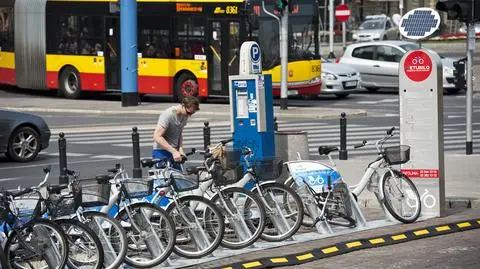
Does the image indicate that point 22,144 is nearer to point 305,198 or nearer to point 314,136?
point 314,136

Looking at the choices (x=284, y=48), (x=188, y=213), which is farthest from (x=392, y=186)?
(x=284, y=48)

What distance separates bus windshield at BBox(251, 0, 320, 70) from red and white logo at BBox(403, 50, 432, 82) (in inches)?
705

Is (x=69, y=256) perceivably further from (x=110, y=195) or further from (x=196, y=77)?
(x=196, y=77)

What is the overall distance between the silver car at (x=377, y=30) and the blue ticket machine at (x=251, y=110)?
53960mm

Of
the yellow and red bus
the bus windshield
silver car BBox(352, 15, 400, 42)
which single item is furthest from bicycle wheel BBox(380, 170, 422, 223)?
silver car BBox(352, 15, 400, 42)

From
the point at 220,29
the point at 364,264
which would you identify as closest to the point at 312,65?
the point at 220,29

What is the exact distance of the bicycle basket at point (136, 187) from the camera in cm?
1166

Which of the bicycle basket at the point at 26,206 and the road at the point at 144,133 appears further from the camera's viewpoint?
the road at the point at 144,133

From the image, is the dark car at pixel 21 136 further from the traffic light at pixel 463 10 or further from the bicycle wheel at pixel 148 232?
the bicycle wheel at pixel 148 232

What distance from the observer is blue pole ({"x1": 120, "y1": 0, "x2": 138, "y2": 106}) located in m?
33.1

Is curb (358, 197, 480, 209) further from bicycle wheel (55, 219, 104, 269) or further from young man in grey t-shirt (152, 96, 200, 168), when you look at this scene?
bicycle wheel (55, 219, 104, 269)

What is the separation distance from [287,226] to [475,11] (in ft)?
27.3

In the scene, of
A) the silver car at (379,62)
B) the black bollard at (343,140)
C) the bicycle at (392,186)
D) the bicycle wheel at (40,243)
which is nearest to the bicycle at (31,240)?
the bicycle wheel at (40,243)

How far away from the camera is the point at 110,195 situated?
11.7 metres
